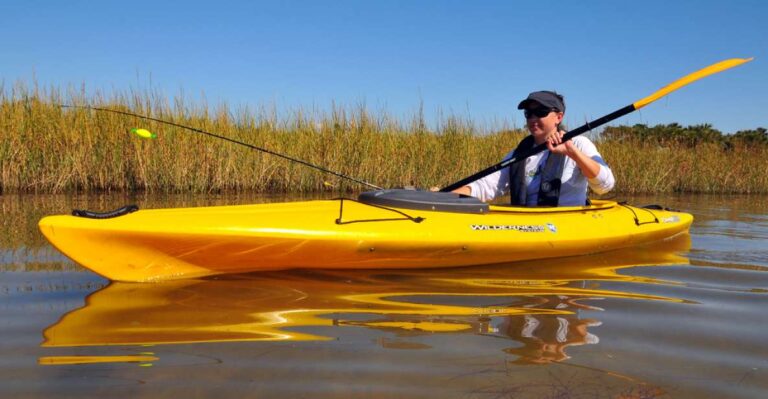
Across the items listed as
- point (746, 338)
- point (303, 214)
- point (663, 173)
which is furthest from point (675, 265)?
point (663, 173)

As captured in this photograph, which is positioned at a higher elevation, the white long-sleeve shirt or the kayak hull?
the white long-sleeve shirt

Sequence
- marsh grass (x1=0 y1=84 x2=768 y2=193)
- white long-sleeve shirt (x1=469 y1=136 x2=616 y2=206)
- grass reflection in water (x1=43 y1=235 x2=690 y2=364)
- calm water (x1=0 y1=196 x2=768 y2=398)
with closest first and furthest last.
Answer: calm water (x1=0 y1=196 x2=768 y2=398) → grass reflection in water (x1=43 y1=235 x2=690 y2=364) → white long-sleeve shirt (x1=469 y1=136 x2=616 y2=206) → marsh grass (x1=0 y1=84 x2=768 y2=193)

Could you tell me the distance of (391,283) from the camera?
9.48 ft

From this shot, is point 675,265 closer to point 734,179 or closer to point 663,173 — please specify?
point 663,173

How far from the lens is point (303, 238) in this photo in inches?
113

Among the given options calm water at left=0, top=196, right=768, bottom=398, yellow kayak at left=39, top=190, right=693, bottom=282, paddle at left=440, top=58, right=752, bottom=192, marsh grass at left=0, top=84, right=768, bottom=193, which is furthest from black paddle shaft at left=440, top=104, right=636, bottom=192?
marsh grass at left=0, top=84, right=768, bottom=193

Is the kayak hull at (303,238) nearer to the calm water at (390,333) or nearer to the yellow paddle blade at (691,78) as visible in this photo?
the calm water at (390,333)

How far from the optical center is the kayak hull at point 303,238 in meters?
2.63

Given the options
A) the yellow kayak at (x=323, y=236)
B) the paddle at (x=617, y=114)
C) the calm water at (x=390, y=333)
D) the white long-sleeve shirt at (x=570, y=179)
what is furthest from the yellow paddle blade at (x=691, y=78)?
the calm water at (x=390, y=333)

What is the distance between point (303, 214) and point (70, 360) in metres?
1.47

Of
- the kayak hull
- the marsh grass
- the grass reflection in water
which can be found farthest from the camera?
the marsh grass

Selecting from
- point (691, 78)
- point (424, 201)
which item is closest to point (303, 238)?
point (424, 201)

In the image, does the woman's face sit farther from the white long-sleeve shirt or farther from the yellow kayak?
the yellow kayak

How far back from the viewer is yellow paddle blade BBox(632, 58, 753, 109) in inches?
159
